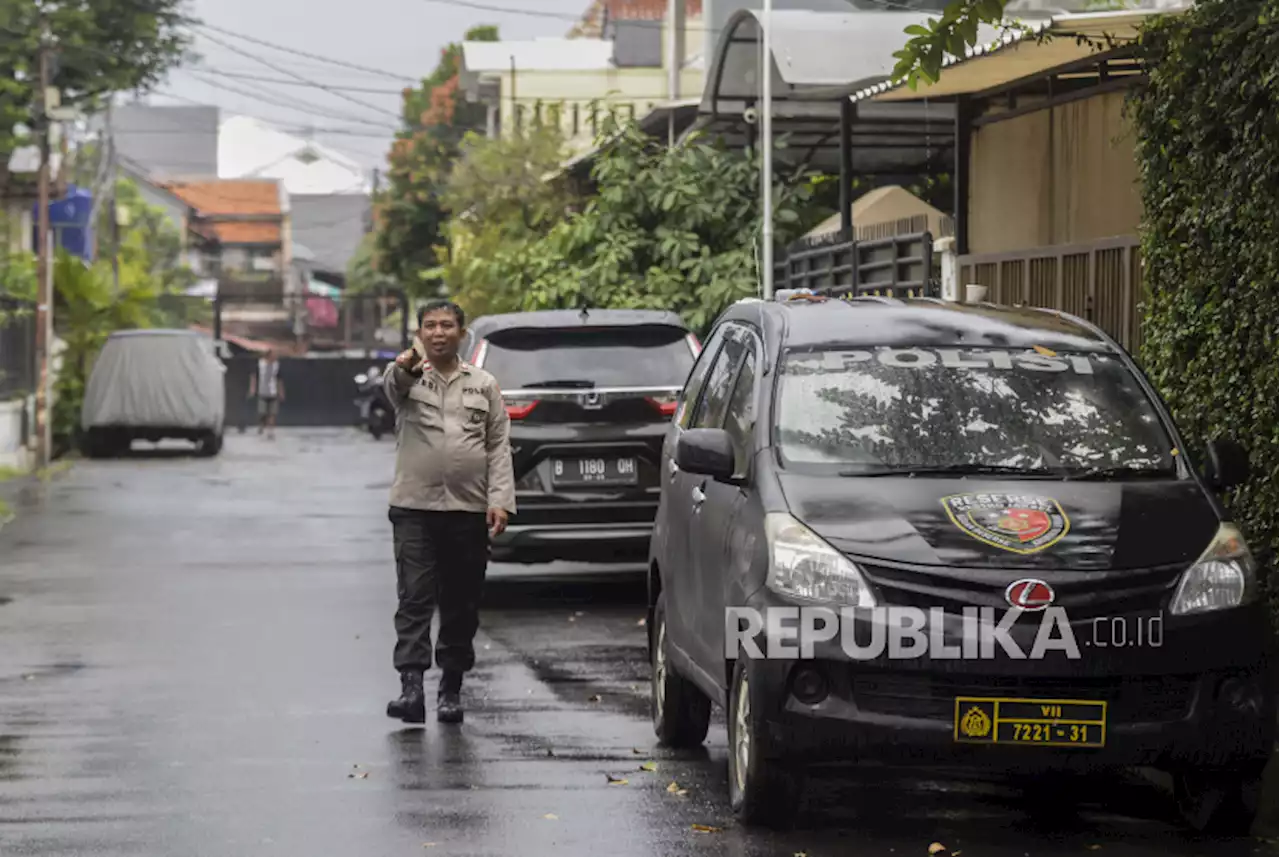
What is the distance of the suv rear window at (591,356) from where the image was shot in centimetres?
1477

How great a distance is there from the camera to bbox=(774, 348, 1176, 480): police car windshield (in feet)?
26.4

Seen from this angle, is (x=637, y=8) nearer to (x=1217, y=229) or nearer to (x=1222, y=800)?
(x=1217, y=229)

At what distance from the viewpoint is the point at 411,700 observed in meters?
10.2

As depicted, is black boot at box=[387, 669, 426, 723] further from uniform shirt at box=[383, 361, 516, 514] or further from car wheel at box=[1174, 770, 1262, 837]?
car wheel at box=[1174, 770, 1262, 837]

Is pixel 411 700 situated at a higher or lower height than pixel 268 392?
higher

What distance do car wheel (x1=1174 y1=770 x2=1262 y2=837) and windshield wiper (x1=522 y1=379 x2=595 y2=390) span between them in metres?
7.34

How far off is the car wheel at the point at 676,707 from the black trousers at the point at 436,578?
1041 millimetres

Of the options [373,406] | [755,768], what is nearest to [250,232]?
[373,406]

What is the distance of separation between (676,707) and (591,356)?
5684 mm

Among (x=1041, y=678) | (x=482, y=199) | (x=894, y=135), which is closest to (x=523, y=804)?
(x=1041, y=678)

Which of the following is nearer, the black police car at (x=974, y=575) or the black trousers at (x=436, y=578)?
the black police car at (x=974, y=575)

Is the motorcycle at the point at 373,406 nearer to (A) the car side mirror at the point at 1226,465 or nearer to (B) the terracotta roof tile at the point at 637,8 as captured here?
(B) the terracotta roof tile at the point at 637,8

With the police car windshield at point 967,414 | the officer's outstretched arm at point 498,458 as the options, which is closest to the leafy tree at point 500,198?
the officer's outstretched arm at point 498,458

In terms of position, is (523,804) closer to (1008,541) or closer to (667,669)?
(667,669)
